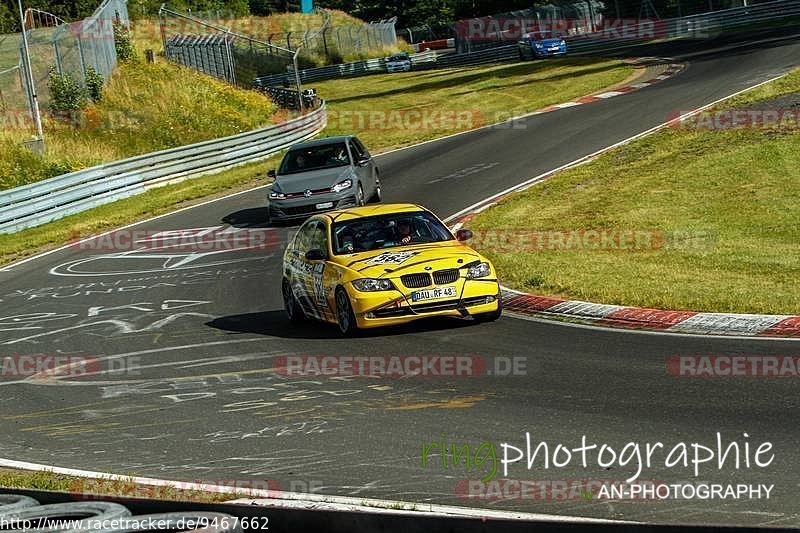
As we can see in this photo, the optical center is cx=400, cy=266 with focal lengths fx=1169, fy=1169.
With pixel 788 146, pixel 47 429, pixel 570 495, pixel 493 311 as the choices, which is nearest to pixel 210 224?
pixel 788 146

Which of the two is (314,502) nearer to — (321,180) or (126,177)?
(321,180)

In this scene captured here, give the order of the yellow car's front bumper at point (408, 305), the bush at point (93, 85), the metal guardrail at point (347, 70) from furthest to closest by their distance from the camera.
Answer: the metal guardrail at point (347, 70) → the bush at point (93, 85) → the yellow car's front bumper at point (408, 305)

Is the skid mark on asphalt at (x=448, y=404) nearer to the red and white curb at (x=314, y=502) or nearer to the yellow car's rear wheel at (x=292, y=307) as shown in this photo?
the red and white curb at (x=314, y=502)

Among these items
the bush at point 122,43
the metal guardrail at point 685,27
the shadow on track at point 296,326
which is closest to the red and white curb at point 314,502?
the shadow on track at point 296,326

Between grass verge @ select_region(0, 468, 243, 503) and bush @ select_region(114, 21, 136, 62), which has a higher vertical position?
bush @ select_region(114, 21, 136, 62)

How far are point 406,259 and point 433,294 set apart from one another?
0.70 meters

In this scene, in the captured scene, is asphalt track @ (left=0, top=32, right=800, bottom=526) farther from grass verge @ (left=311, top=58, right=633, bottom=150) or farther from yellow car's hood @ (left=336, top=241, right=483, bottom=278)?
grass verge @ (left=311, top=58, right=633, bottom=150)

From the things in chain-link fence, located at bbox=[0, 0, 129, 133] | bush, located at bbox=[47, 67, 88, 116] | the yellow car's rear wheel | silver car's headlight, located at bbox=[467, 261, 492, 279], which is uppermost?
chain-link fence, located at bbox=[0, 0, 129, 133]

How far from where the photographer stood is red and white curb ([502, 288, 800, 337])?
11453 millimetres

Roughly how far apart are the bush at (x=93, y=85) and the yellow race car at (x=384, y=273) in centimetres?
2828

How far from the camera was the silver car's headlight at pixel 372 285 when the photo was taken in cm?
1288

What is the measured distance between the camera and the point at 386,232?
1424cm

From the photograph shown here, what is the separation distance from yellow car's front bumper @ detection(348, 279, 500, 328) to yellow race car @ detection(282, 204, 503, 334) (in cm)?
1

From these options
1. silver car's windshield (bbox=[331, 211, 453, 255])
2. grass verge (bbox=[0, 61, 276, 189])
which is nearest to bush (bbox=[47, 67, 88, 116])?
grass verge (bbox=[0, 61, 276, 189])
